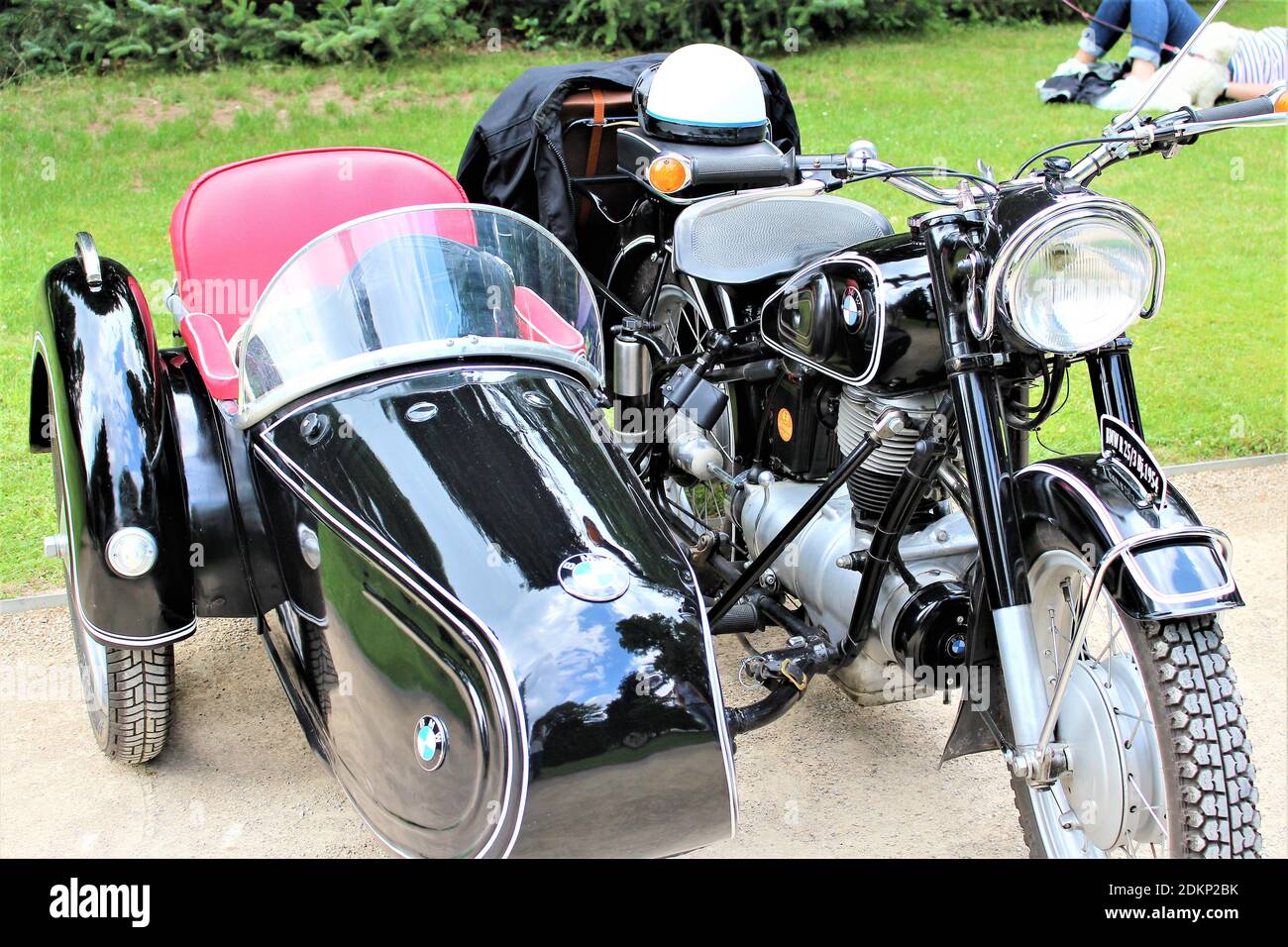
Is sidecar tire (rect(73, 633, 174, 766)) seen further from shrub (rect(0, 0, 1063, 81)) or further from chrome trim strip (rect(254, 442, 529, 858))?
shrub (rect(0, 0, 1063, 81))

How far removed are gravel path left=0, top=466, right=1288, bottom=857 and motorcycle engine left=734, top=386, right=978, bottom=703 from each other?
1.08 ft

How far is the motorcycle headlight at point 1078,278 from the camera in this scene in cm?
229

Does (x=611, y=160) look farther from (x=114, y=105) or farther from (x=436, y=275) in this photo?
(x=114, y=105)

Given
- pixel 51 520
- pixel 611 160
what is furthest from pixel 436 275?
pixel 51 520

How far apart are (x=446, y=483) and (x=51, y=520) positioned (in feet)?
9.34

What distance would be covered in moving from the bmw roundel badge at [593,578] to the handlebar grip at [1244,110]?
4.83 feet

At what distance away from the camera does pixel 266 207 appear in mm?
4012

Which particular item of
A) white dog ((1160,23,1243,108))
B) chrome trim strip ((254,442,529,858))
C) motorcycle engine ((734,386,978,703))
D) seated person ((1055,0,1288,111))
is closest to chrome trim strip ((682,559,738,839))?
chrome trim strip ((254,442,529,858))

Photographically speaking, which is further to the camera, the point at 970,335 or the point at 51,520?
the point at 51,520

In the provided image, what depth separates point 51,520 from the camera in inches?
181

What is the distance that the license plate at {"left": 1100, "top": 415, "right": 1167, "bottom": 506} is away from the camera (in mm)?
2312

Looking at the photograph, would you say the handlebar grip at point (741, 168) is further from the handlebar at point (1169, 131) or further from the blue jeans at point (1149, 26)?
the blue jeans at point (1149, 26)

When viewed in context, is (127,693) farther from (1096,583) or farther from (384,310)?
(1096,583)
